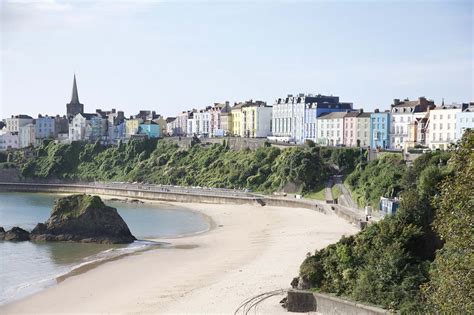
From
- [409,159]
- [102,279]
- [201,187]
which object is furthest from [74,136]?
[102,279]

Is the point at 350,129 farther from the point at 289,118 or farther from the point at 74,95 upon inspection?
the point at 74,95

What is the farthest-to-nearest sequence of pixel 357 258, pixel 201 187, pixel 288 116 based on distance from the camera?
1. pixel 288 116
2. pixel 201 187
3. pixel 357 258

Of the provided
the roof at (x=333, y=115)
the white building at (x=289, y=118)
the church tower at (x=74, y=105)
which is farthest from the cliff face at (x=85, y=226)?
the church tower at (x=74, y=105)

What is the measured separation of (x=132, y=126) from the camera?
100625 mm

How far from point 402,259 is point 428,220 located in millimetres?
2715

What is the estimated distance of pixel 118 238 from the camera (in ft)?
109

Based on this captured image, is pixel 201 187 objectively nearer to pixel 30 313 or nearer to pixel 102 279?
pixel 102 279

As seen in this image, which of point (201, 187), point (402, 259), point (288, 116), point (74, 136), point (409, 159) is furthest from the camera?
point (74, 136)

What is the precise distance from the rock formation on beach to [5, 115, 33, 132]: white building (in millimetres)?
74055

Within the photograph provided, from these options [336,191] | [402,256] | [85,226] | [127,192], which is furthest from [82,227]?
[127,192]

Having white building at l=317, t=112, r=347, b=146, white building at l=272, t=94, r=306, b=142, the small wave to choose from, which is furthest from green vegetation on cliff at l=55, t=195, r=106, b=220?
white building at l=272, t=94, r=306, b=142

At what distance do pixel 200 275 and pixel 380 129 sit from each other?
37768mm

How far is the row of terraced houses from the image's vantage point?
5128 cm

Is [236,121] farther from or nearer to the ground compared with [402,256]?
farther from the ground
